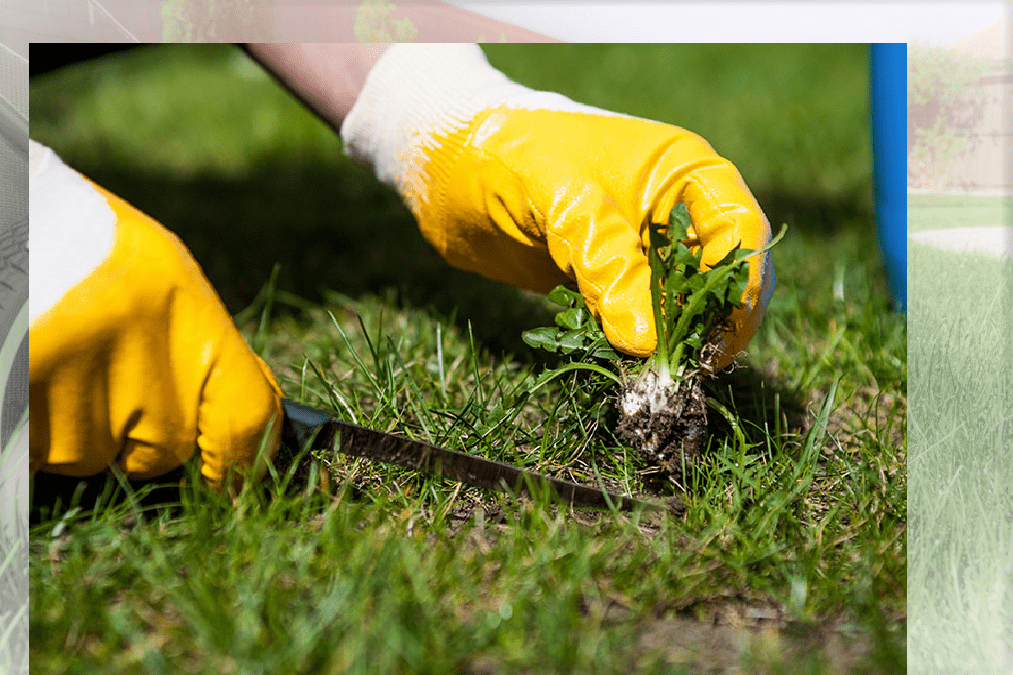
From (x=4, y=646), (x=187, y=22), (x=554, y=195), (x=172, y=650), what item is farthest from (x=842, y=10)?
(x=4, y=646)

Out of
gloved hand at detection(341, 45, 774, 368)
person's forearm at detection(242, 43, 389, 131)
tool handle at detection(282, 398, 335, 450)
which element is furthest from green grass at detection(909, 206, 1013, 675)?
person's forearm at detection(242, 43, 389, 131)

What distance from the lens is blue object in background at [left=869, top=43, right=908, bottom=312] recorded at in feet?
7.56

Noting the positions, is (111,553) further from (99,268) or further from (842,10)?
(842,10)

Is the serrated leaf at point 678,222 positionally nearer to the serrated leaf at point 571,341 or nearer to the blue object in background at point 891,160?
the serrated leaf at point 571,341

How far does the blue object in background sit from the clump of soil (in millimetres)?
1047

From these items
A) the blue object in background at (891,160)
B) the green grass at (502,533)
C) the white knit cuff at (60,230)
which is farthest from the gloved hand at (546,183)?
the blue object in background at (891,160)

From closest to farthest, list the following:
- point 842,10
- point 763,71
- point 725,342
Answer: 1. point 842,10
2. point 725,342
3. point 763,71

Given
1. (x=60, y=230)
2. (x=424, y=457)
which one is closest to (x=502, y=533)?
(x=424, y=457)

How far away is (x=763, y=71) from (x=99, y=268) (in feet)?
16.5

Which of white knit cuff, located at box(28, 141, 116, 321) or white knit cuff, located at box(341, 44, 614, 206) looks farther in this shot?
white knit cuff, located at box(341, 44, 614, 206)

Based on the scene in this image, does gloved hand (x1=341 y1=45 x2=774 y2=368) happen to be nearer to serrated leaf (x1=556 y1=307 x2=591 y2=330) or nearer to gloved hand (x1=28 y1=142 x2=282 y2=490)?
serrated leaf (x1=556 y1=307 x2=591 y2=330)

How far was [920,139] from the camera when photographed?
5.08 feet

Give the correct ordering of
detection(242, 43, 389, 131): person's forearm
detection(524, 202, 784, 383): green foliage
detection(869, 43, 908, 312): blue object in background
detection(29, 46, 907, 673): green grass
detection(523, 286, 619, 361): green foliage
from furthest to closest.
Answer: detection(869, 43, 908, 312): blue object in background < detection(242, 43, 389, 131): person's forearm < detection(523, 286, 619, 361): green foliage < detection(524, 202, 784, 383): green foliage < detection(29, 46, 907, 673): green grass

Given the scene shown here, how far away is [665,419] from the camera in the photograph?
57.3 inches
